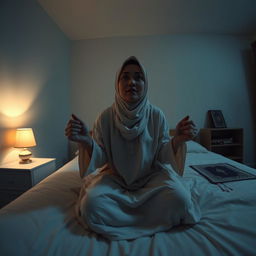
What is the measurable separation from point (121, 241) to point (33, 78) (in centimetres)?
185

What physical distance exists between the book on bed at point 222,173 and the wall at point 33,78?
1768mm

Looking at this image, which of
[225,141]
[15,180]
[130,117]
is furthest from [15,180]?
[225,141]

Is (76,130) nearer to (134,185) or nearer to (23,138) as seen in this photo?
(134,185)

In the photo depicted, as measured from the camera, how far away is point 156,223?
590 mm

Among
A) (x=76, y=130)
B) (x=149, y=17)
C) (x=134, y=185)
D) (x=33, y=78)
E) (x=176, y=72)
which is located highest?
(x=149, y=17)

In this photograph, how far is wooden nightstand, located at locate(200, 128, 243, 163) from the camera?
2315mm

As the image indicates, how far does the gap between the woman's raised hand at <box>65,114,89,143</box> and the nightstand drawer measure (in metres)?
0.89

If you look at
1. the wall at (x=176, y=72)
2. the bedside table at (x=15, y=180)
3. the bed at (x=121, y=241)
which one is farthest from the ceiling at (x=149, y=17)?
the bed at (x=121, y=241)

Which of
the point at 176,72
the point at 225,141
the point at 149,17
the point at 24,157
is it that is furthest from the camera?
the point at 176,72

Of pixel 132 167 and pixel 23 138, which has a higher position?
pixel 23 138

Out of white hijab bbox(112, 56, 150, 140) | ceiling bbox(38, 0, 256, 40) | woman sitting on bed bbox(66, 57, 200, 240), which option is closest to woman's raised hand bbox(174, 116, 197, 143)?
woman sitting on bed bbox(66, 57, 200, 240)

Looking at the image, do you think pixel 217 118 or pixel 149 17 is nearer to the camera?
pixel 149 17

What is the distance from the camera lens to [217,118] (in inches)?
96.3

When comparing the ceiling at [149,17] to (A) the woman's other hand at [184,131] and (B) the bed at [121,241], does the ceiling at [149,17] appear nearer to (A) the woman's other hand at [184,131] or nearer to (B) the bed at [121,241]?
(A) the woman's other hand at [184,131]
